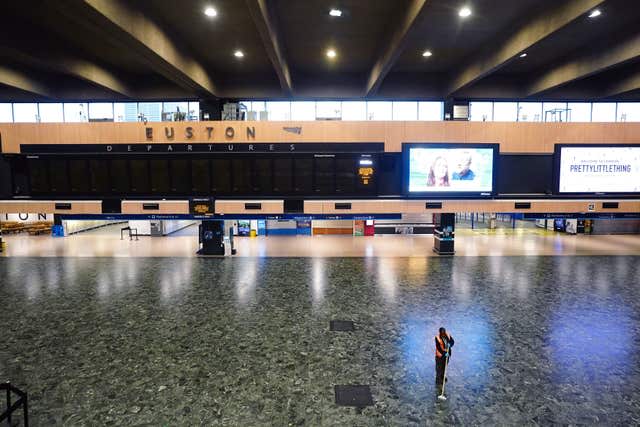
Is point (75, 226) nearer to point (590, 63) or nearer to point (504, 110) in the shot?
point (504, 110)

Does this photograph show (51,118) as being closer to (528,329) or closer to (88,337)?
(88,337)

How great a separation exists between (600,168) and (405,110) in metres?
7.79

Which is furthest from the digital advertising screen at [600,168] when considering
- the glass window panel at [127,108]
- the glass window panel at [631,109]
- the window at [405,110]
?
the glass window panel at [127,108]

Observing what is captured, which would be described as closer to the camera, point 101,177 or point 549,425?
point 549,425

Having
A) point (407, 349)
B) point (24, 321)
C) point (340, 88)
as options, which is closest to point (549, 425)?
point (407, 349)

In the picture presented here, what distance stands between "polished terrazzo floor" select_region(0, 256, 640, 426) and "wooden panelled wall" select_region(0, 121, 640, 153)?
11.7 ft

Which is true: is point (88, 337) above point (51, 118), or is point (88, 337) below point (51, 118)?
below

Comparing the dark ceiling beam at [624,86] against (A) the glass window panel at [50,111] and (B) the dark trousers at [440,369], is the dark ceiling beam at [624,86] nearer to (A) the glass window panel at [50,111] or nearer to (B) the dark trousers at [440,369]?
(B) the dark trousers at [440,369]

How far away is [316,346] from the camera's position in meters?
4.72

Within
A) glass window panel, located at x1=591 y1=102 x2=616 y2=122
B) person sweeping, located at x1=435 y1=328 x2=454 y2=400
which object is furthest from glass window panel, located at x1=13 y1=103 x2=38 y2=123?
glass window panel, located at x1=591 y1=102 x2=616 y2=122

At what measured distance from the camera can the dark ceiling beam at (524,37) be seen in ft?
21.8

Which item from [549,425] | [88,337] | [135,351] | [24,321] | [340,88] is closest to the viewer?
[549,425]

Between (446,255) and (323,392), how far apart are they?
322 inches

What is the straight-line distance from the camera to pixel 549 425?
3.13m
